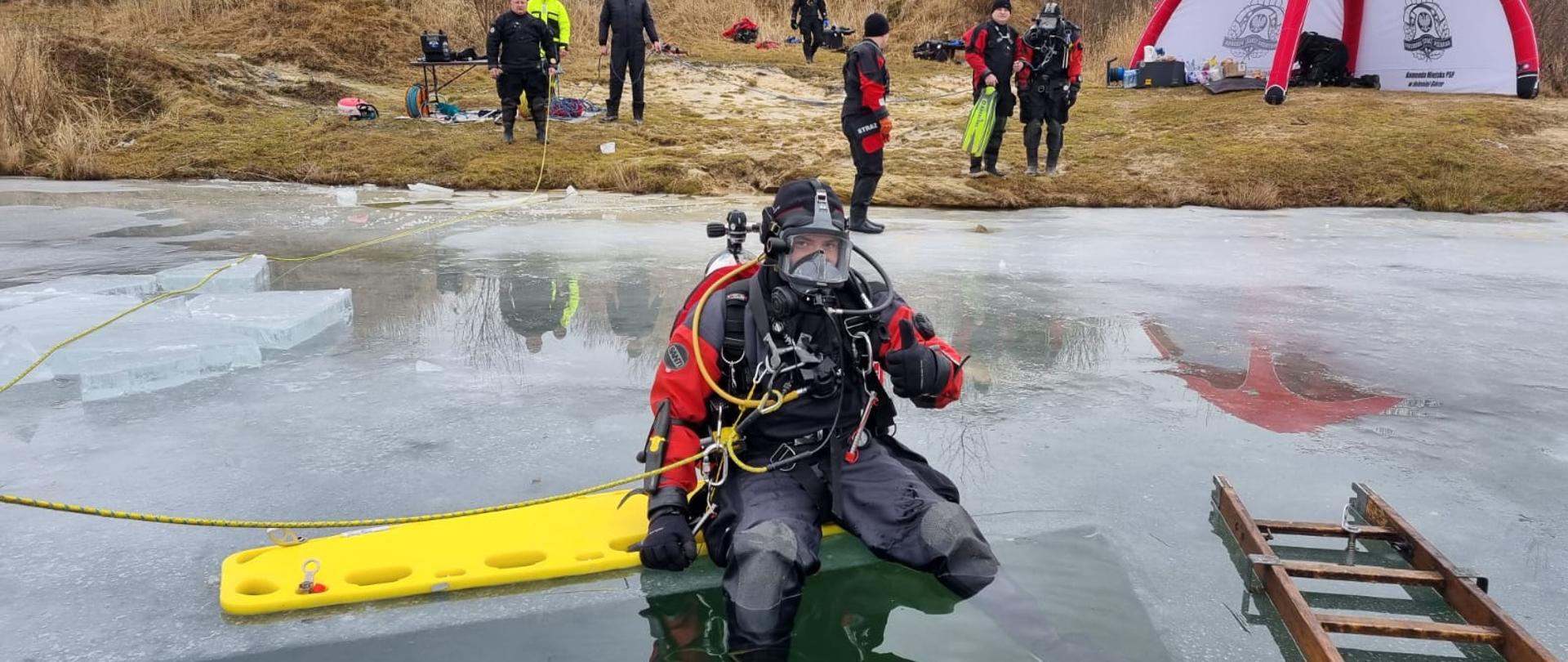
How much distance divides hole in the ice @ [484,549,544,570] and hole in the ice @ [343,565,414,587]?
190 mm

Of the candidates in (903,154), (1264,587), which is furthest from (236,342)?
(903,154)

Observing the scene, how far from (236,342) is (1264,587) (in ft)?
12.6

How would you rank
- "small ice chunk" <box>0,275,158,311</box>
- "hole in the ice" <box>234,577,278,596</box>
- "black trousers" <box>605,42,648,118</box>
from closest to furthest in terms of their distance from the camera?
"hole in the ice" <box>234,577,278,596</box>, "small ice chunk" <box>0,275,158,311</box>, "black trousers" <box>605,42,648,118</box>

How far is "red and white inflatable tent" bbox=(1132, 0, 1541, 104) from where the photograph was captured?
37.1ft

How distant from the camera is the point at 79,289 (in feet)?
16.3

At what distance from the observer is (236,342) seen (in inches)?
160

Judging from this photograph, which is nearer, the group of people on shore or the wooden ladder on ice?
the wooden ladder on ice

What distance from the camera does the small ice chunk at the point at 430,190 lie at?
9.08 metres

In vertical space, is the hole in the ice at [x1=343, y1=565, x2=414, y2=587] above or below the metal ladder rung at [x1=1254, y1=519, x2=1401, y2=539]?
below

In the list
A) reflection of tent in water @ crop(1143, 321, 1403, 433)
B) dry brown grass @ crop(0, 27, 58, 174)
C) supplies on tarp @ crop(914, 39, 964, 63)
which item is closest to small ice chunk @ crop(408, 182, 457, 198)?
dry brown grass @ crop(0, 27, 58, 174)

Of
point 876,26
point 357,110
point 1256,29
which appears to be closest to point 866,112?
point 876,26

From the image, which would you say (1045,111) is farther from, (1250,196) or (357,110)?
(357,110)

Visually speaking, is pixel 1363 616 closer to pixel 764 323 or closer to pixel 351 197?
pixel 764 323

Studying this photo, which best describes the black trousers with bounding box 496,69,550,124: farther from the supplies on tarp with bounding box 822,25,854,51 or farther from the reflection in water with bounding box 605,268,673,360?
the supplies on tarp with bounding box 822,25,854,51
